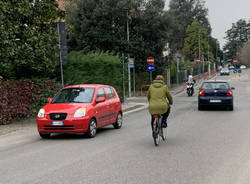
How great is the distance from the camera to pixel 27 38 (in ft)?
57.0

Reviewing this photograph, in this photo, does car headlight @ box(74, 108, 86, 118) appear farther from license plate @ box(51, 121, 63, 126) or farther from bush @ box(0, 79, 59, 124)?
bush @ box(0, 79, 59, 124)

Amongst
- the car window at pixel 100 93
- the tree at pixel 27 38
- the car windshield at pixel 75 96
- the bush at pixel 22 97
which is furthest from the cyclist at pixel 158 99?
the tree at pixel 27 38

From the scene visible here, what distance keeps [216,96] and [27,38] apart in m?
9.47

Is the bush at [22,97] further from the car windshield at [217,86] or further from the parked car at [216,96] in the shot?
the car windshield at [217,86]

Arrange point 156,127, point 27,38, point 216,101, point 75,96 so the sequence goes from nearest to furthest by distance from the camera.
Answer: point 156,127 → point 75,96 → point 27,38 → point 216,101

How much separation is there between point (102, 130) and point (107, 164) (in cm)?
636

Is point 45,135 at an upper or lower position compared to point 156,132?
lower

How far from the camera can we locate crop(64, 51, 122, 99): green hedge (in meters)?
22.4

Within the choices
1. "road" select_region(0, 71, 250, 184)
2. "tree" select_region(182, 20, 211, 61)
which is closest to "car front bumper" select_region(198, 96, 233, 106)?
"road" select_region(0, 71, 250, 184)

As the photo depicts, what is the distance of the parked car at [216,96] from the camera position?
2109cm

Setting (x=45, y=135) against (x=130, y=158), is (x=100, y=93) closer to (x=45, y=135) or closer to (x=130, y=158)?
(x=45, y=135)

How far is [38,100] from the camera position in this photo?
17.5 meters

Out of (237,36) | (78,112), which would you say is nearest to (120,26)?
(78,112)

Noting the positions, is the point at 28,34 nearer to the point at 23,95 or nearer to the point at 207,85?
the point at 23,95
